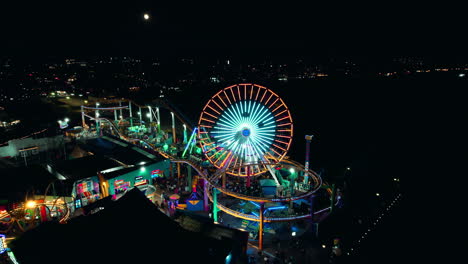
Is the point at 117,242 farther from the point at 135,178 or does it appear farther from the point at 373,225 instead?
the point at 373,225

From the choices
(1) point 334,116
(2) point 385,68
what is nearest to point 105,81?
(1) point 334,116

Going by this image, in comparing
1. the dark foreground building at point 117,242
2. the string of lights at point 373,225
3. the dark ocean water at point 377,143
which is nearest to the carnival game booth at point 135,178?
the dark foreground building at point 117,242

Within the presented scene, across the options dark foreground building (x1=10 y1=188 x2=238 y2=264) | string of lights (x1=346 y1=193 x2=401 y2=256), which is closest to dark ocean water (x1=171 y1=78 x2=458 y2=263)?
string of lights (x1=346 y1=193 x2=401 y2=256)

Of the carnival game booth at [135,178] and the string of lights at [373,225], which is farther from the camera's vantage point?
the carnival game booth at [135,178]

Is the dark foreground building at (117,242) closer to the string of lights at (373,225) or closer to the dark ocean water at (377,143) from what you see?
the dark ocean water at (377,143)

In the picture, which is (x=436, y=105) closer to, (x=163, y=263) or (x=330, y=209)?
(x=330, y=209)

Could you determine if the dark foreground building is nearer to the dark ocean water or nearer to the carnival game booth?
the carnival game booth

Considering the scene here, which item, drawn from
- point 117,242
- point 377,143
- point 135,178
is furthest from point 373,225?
point 377,143

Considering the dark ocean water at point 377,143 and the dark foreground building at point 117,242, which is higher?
the dark foreground building at point 117,242
